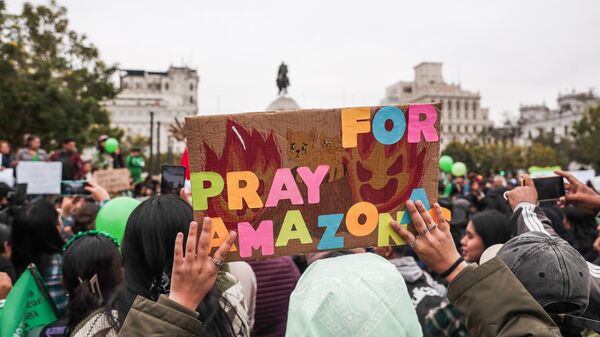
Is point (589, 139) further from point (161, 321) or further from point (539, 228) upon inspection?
point (161, 321)

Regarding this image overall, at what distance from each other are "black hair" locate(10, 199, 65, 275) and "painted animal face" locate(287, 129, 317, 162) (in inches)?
91.5

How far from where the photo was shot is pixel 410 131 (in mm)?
1651

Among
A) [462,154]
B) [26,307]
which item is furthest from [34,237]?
[462,154]

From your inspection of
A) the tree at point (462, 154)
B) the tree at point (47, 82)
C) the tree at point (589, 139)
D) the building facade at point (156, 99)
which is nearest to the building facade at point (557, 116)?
the tree at point (462, 154)

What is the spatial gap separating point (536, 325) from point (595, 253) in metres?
3.51

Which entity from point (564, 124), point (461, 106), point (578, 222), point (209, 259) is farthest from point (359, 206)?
point (461, 106)

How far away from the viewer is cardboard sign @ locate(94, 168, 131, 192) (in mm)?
6004

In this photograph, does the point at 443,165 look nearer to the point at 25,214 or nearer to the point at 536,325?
the point at 25,214

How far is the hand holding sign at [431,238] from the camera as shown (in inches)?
57.7

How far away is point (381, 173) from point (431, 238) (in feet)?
0.87

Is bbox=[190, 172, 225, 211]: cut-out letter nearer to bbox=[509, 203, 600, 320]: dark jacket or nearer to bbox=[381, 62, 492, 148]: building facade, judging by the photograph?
bbox=[509, 203, 600, 320]: dark jacket

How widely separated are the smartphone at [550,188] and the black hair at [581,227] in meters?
2.04

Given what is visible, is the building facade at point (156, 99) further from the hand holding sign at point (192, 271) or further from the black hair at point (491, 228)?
the hand holding sign at point (192, 271)

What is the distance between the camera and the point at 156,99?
9312 cm
